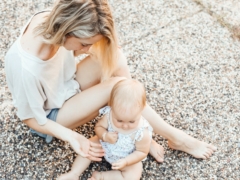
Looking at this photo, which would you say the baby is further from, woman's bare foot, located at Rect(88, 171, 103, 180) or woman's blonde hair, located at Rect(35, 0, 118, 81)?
woman's blonde hair, located at Rect(35, 0, 118, 81)

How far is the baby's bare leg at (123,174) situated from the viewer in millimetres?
2293

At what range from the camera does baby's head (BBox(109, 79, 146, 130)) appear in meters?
2.02

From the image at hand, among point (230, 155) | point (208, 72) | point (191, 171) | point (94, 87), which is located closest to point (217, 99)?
point (208, 72)

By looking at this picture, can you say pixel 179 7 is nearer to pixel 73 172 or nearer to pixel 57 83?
pixel 57 83

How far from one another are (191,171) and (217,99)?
67cm

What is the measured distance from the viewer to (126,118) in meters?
Result: 2.05

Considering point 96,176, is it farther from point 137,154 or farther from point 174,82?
point 174,82

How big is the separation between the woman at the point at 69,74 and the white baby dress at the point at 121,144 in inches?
3.8

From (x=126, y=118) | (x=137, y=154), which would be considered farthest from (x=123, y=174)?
(x=126, y=118)

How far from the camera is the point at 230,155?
2545 mm

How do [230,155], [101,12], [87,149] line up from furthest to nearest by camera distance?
[230,155] → [87,149] → [101,12]

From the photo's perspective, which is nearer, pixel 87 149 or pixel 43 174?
pixel 87 149

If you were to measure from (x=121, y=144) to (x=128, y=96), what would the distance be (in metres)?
0.37

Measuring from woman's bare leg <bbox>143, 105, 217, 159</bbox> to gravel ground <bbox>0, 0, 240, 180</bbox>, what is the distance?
0.16ft
